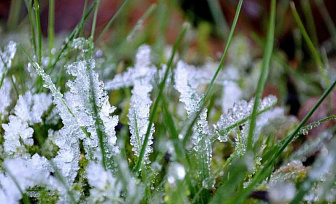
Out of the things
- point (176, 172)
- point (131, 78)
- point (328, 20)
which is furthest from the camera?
point (328, 20)

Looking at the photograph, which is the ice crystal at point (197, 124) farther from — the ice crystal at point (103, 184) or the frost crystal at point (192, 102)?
the ice crystal at point (103, 184)

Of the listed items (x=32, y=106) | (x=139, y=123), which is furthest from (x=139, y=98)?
(x=32, y=106)

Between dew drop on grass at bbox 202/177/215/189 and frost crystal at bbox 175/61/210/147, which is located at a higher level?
frost crystal at bbox 175/61/210/147

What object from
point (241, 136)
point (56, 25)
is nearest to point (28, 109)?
point (241, 136)

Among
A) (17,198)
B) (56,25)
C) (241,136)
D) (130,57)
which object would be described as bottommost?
(17,198)

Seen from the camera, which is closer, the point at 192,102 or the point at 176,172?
the point at 176,172

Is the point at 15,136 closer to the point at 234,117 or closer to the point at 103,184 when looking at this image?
the point at 103,184

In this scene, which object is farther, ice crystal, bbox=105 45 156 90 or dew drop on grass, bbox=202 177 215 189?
ice crystal, bbox=105 45 156 90

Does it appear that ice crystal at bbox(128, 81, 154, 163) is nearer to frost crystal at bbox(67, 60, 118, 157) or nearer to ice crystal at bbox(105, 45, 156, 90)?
frost crystal at bbox(67, 60, 118, 157)

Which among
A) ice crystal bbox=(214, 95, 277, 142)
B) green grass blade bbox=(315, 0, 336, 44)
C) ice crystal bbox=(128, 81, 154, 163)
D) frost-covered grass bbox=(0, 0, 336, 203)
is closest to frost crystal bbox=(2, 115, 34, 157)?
frost-covered grass bbox=(0, 0, 336, 203)

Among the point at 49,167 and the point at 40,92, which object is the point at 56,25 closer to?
the point at 40,92

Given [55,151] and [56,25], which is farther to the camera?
[56,25]
